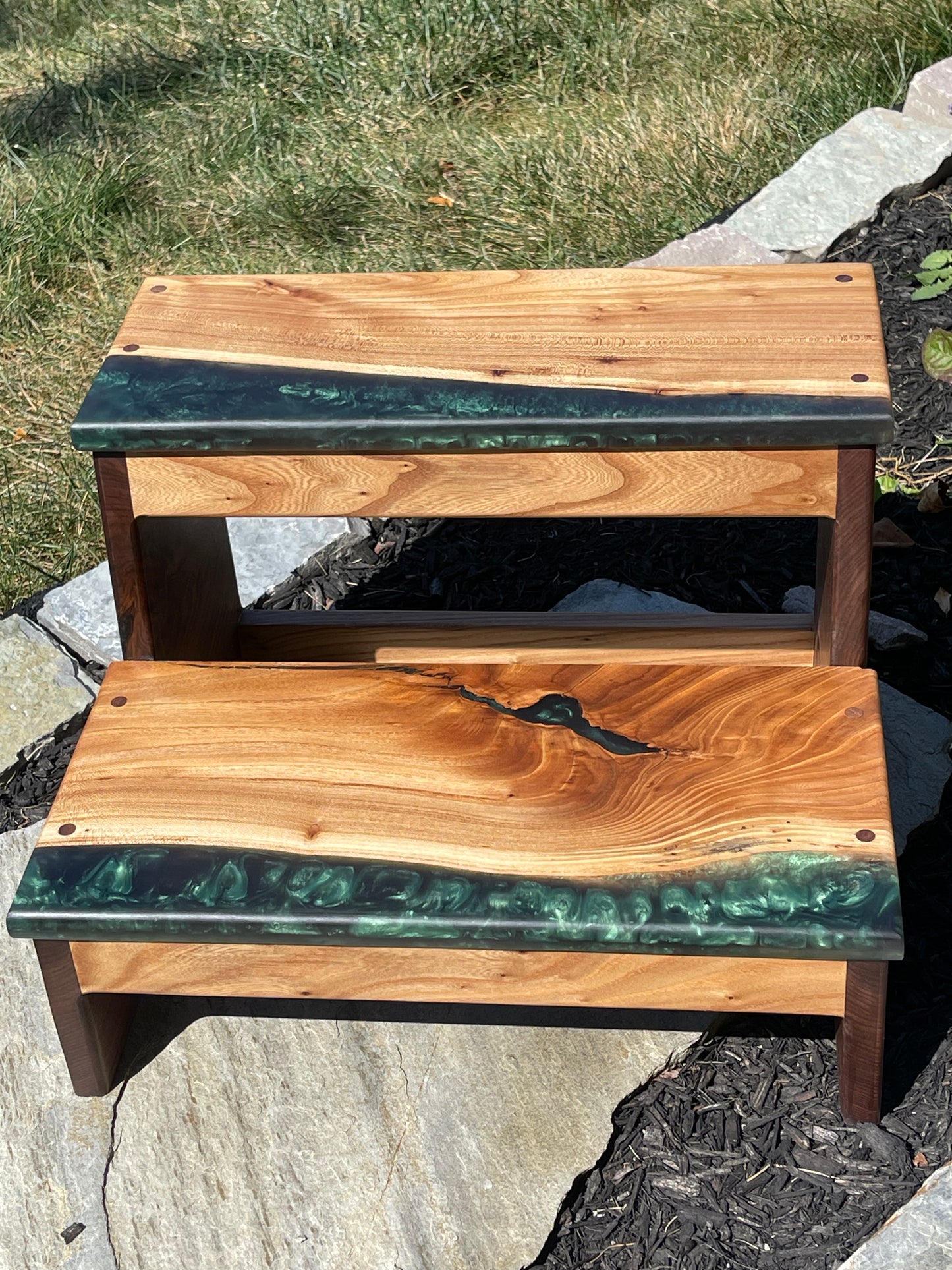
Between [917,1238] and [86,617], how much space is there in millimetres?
2061

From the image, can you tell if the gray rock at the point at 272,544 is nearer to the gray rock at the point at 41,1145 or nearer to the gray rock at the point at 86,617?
the gray rock at the point at 86,617

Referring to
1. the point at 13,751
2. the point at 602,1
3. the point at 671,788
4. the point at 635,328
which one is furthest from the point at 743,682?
the point at 602,1

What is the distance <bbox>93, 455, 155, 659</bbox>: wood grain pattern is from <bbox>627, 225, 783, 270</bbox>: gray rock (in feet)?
6.68

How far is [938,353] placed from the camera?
134 inches

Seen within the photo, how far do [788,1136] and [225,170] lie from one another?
3.54m

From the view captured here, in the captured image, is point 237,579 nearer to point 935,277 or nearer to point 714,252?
point 714,252

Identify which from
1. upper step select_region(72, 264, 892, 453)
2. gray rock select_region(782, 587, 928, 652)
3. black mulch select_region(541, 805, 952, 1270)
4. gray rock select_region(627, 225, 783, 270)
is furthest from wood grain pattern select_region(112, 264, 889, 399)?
gray rock select_region(627, 225, 783, 270)

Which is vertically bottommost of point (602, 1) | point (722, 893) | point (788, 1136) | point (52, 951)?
point (788, 1136)

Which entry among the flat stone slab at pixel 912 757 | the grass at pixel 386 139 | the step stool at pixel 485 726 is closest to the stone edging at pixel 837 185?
the grass at pixel 386 139

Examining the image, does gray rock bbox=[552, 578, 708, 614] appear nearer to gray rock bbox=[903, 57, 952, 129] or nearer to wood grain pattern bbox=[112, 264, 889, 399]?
wood grain pattern bbox=[112, 264, 889, 399]

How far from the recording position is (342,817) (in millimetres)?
2018

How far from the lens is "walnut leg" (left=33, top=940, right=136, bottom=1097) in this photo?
2119mm

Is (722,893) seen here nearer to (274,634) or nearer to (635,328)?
(635,328)

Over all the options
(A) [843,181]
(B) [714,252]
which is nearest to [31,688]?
(B) [714,252]
